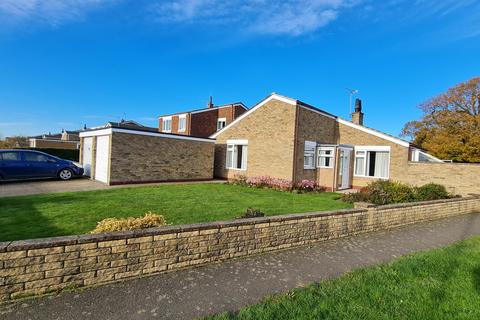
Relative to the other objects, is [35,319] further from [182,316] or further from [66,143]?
[66,143]

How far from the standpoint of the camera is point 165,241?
416cm

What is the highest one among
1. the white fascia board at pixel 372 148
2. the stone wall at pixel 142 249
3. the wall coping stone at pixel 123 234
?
the white fascia board at pixel 372 148

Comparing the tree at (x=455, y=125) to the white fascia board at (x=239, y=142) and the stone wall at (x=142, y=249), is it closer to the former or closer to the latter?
the white fascia board at (x=239, y=142)

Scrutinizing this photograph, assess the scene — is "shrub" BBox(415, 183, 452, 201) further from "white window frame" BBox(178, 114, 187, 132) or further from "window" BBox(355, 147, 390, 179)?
"white window frame" BBox(178, 114, 187, 132)

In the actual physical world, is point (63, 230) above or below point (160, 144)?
below

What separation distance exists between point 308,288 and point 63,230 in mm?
4916

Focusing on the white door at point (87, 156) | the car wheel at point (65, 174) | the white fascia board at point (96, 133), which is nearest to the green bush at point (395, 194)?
the white fascia board at point (96, 133)

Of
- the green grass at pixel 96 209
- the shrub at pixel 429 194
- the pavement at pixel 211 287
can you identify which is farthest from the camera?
the shrub at pixel 429 194

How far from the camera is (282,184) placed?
578 inches

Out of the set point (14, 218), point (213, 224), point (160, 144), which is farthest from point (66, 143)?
point (213, 224)

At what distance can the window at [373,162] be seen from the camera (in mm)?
16172

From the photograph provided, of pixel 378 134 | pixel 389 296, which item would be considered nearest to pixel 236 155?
pixel 378 134

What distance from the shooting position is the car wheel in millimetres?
15133

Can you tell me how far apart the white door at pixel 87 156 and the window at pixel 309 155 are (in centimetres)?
1252
